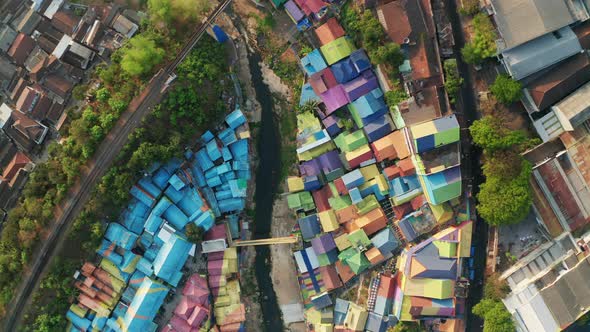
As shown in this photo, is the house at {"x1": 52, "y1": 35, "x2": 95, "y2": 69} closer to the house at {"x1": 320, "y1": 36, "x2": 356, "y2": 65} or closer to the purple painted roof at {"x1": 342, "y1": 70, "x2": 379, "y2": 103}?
the house at {"x1": 320, "y1": 36, "x2": 356, "y2": 65}

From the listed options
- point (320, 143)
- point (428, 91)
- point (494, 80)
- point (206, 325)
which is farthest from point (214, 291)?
point (494, 80)

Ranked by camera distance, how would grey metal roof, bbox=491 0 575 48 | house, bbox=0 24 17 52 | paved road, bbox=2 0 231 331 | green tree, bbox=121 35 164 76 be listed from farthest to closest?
house, bbox=0 24 17 52
paved road, bbox=2 0 231 331
green tree, bbox=121 35 164 76
grey metal roof, bbox=491 0 575 48

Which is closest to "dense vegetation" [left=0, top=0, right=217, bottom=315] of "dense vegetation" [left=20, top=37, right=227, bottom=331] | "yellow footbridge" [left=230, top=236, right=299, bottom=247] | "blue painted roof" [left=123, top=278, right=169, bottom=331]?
"dense vegetation" [left=20, top=37, right=227, bottom=331]

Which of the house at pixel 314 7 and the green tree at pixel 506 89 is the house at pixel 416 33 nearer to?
the green tree at pixel 506 89

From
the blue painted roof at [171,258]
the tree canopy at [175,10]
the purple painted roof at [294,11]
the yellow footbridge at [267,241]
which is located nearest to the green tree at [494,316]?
the yellow footbridge at [267,241]

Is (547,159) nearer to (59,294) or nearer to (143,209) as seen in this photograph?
(143,209)
